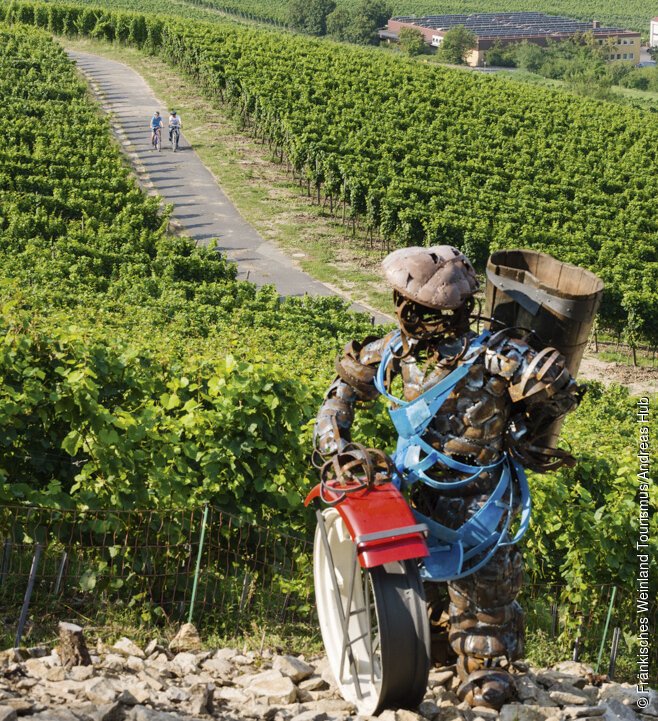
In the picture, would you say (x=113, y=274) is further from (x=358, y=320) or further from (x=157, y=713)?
(x=157, y=713)

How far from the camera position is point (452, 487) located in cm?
620

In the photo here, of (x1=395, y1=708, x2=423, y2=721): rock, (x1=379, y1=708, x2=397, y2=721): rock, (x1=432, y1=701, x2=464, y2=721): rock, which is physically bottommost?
(x1=432, y1=701, x2=464, y2=721): rock

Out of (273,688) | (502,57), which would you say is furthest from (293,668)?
(502,57)

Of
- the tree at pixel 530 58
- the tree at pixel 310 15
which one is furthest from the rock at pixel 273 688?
the tree at pixel 310 15

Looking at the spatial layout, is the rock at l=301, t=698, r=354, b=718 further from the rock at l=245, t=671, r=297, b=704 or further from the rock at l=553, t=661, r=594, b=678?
the rock at l=553, t=661, r=594, b=678

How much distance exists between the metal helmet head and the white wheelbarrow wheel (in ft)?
3.66

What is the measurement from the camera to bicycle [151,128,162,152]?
39.5 m

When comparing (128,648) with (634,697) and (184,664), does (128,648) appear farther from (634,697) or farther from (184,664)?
(634,697)

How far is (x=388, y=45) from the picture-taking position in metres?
109

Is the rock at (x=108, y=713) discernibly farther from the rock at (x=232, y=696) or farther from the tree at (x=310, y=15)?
the tree at (x=310, y=15)

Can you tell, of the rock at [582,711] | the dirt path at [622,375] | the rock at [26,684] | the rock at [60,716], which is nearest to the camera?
the rock at [60,716]

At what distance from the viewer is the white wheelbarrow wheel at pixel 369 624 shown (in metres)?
5.49

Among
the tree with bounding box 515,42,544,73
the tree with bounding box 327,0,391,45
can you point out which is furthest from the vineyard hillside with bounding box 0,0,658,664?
the tree with bounding box 515,42,544,73

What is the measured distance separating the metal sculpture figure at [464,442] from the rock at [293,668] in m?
0.81
